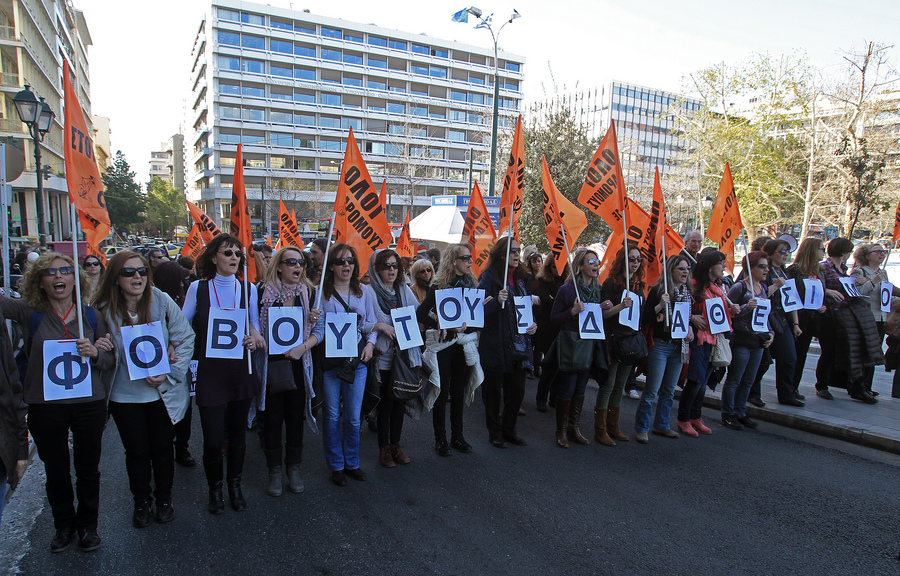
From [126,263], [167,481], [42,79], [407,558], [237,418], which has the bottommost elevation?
[407,558]

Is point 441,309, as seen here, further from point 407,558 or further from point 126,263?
point 126,263

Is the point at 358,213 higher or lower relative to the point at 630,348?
higher

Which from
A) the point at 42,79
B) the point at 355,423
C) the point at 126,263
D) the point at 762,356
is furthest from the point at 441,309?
the point at 42,79

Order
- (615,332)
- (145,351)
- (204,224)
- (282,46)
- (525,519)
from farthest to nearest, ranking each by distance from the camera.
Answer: (282,46) → (204,224) → (615,332) → (525,519) → (145,351)

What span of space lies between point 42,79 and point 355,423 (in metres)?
52.7

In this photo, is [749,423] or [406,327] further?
[749,423]

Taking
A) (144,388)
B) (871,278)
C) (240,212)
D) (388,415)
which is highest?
(240,212)

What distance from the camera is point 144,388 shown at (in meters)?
3.61

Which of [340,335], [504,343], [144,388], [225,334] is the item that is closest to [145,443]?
[144,388]

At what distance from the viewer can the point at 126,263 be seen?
355cm

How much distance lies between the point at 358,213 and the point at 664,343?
3436 mm

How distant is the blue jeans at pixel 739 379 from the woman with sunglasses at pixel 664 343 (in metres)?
0.79

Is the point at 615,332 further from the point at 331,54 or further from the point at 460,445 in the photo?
the point at 331,54

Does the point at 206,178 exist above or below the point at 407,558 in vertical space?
above
